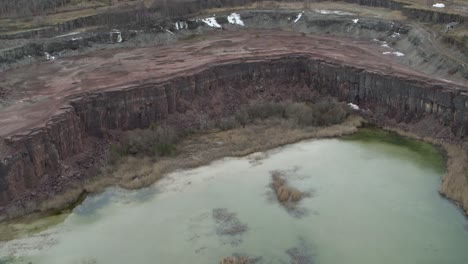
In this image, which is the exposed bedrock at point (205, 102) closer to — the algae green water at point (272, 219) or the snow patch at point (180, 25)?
the algae green water at point (272, 219)

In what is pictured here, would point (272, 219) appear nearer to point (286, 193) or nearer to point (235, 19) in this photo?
point (286, 193)

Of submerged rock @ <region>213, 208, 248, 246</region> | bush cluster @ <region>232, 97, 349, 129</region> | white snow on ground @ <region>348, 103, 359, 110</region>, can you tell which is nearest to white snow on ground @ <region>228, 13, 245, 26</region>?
bush cluster @ <region>232, 97, 349, 129</region>

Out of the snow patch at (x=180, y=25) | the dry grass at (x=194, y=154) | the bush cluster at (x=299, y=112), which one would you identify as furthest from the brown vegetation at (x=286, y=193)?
the snow patch at (x=180, y=25)

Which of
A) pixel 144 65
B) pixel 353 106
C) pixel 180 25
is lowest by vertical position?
pixel 353 106

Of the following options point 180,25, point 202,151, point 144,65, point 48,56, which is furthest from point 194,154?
point 180,25

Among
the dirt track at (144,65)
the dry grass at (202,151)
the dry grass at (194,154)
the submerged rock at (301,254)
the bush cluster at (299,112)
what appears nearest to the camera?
the submerged rock at (301,254)

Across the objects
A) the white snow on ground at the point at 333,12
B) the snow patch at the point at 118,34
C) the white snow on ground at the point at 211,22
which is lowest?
the snow patch at the point at 118,34
